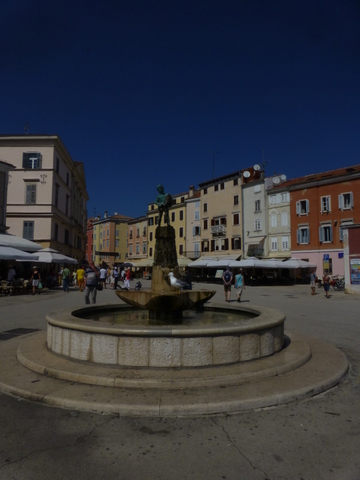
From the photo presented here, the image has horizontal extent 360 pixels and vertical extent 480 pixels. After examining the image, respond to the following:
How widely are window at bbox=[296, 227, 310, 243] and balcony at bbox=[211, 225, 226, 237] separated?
11962 millimetres

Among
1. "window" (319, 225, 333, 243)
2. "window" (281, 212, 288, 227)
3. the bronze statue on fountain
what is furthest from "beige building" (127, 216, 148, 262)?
the bronze statue on fountain

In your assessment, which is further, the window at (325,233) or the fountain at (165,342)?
the window at (325,233)

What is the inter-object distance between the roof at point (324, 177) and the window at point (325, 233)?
16.5 ft

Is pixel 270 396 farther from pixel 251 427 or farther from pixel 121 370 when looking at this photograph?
pixel 121 370

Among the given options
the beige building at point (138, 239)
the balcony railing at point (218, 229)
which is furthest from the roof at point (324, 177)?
the beige building at point (138, 239)

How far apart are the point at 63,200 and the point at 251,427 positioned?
131 feet

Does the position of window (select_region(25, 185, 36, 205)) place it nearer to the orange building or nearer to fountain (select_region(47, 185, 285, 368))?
the orange building

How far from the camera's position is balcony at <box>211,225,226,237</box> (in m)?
50.8

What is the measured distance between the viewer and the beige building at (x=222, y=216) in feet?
162

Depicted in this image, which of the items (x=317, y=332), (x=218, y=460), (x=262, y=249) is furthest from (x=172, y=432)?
(x=262, y=249)

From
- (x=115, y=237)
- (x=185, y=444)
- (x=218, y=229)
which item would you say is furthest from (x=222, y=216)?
(x=185, y=444)

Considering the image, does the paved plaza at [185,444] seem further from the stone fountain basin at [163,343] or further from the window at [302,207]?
the window at [302,207]

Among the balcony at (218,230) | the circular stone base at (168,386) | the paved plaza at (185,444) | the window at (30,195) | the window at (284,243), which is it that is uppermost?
the window at (30,195)

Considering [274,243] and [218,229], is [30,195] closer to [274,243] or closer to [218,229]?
[218,229]
